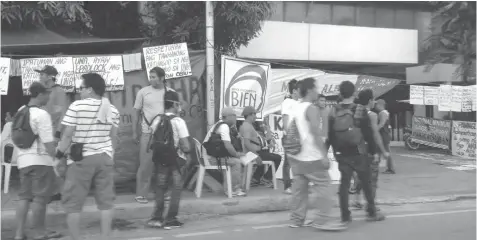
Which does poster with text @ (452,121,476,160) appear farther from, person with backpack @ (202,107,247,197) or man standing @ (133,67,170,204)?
man standing @ (133,67,170,204)

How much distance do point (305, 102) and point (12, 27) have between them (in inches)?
205

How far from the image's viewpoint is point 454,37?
19.6 meters

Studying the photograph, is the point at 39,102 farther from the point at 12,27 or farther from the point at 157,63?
the point at 12,27

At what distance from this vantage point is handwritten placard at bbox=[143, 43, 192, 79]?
27.3 ft

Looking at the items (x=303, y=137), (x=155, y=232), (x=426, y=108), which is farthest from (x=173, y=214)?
(x=426, y=108)

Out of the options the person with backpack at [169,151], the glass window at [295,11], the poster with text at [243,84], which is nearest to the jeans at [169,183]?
the person with backpack at [169,151]

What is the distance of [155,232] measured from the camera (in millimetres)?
6355

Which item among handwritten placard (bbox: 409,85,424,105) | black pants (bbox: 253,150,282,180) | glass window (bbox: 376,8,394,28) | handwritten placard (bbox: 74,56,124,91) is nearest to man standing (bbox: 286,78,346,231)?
black pants (bbox: 253,150,282,180)

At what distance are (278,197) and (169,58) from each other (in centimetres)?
275

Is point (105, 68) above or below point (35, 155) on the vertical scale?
above

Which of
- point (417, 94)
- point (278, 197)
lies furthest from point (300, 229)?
point (417, 94)

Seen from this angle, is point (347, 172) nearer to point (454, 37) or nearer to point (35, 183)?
point (35, 183)

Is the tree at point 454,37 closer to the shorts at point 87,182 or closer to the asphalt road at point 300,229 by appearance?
the asphalt road at point 300,229

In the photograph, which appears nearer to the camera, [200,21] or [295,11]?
[200,21]
